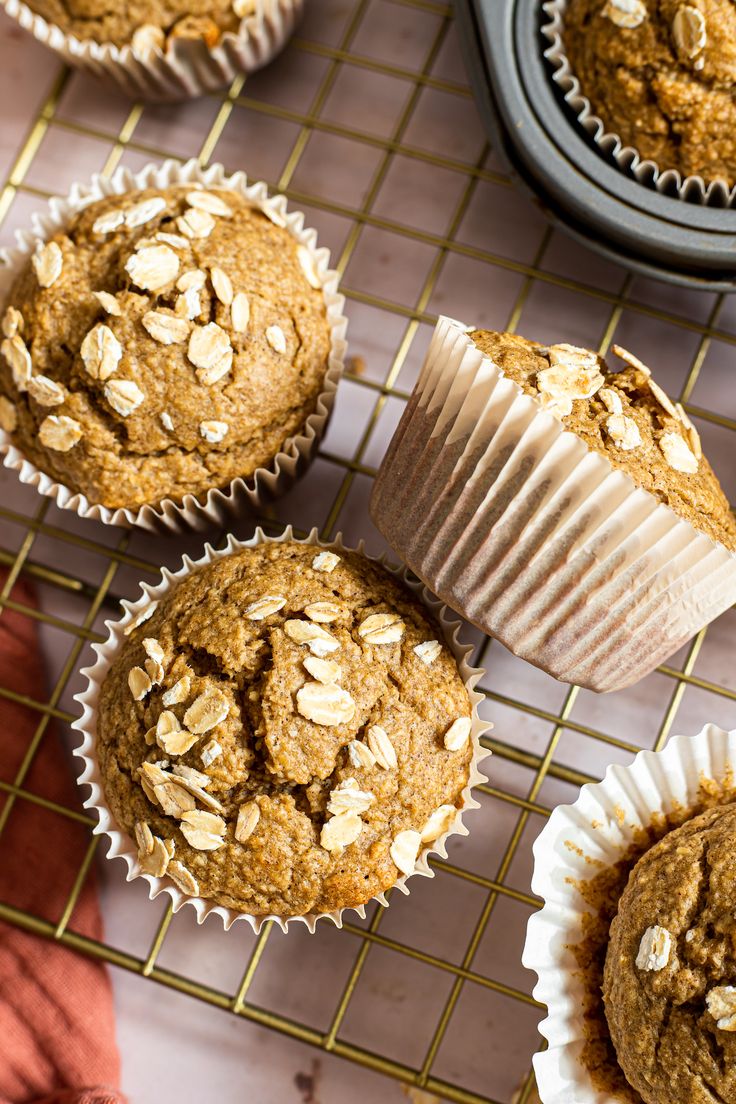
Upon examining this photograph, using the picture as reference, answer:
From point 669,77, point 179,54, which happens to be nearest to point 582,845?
point 669,77

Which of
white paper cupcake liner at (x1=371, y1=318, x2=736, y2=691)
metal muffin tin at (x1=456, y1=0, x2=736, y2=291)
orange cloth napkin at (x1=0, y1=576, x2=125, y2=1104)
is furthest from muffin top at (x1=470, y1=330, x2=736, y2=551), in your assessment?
orange cloth napkin at (x1=0, y1=576, x2=125, y2=1104)

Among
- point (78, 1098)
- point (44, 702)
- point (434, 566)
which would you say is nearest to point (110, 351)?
point (434, 566)

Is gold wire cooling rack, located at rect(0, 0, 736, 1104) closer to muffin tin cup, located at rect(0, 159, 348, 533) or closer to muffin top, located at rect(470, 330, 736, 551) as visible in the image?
muffin tin cup, located at rect(0, 159, 348, 533)

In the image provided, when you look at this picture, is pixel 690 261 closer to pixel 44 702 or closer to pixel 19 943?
pixel 44 702

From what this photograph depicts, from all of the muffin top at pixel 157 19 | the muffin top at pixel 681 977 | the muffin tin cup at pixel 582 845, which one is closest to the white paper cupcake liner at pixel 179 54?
the muffin top at pixel 157 19

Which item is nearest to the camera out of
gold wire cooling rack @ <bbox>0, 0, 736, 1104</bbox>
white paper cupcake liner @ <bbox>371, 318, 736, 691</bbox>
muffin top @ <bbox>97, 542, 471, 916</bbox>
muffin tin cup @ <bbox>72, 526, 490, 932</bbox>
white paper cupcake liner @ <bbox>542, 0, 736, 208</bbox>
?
white paper cupcake liner @ <bbox>371, 318, 736, 691</bbox>

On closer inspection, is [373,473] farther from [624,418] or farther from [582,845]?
[582,845]
